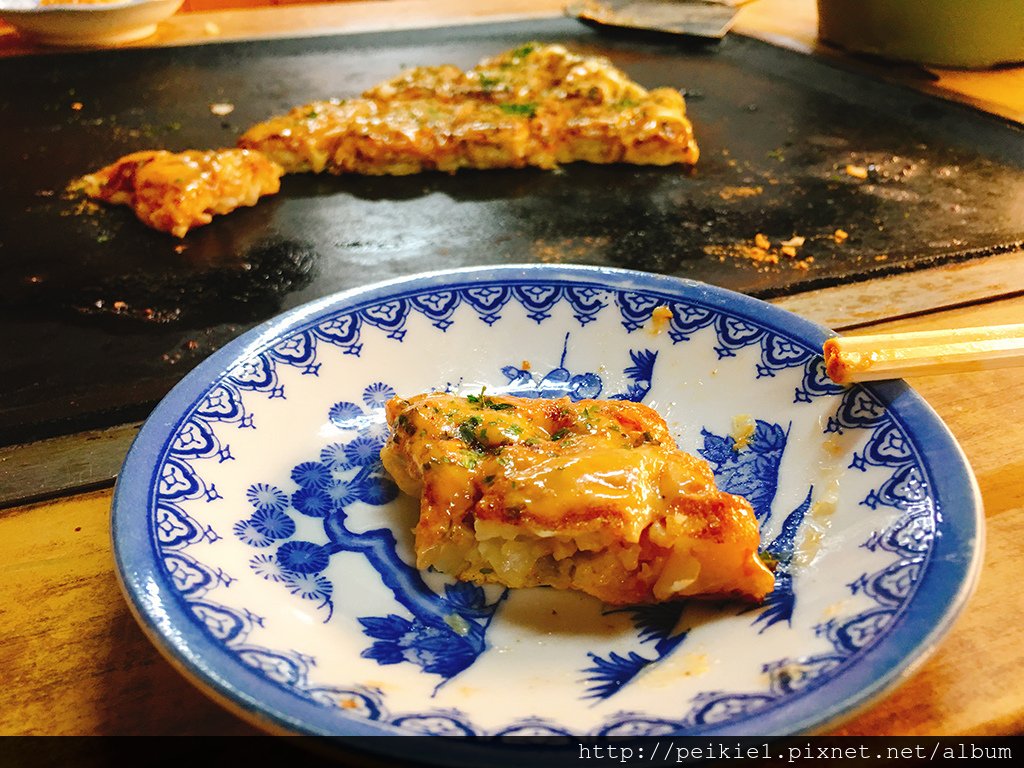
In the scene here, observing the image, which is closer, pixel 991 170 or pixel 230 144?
pixel 991 170

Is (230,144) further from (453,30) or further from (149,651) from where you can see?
(149,651)

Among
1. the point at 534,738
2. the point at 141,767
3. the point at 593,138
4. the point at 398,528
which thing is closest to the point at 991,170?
the point at 593,138

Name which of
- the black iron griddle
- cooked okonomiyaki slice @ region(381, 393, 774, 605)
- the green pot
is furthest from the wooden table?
the green pot

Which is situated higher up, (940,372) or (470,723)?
(940,372)

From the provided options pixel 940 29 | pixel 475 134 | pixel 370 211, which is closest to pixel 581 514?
pixel 370 211

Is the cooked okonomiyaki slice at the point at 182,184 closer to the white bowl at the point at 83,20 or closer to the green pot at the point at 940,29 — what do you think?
the white bowl at the point at 83,20

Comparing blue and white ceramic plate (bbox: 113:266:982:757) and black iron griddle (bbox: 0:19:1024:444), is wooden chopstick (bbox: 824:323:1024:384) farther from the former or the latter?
black iron griddle (bbox: 0:19:1024:444)
